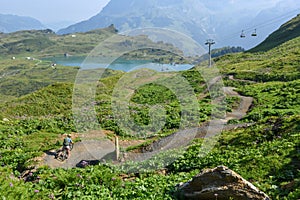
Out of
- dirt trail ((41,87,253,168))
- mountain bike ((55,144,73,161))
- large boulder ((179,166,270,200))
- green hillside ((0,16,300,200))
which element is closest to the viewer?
large boulder ((179,166,270,200))

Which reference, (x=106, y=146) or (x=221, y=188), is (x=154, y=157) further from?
(x=221, y=188)

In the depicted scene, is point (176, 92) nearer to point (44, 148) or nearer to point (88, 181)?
point (44, 148)

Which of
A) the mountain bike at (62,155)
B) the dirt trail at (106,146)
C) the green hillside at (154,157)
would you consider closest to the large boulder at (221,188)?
the green hillside at (154,157)

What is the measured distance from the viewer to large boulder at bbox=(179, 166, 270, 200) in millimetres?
9156

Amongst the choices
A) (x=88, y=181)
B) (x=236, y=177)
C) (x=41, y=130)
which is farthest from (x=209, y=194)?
(x=41, y=130)

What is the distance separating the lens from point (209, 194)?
378 inches

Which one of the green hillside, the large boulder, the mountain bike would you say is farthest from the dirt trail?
the large boulder

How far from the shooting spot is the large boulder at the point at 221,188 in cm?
916

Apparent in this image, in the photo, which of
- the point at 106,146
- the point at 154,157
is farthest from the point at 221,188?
the point at 106,146

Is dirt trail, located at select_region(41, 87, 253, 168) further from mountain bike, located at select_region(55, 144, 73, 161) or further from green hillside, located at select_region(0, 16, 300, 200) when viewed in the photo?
green hillside, located at select_region(0, 16, 300, 200)

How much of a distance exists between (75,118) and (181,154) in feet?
54.4

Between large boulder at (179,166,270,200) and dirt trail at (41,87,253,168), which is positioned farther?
dirt trail at (41,87,253,168)

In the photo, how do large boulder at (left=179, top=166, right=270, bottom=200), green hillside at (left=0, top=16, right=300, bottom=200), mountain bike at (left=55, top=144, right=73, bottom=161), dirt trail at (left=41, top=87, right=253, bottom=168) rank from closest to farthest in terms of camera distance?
large boulder at (left=179, top=166, right=270, bottom=200)
green hillside at (left=0, top=16, right=300, bottom=200)
dirt trail at (left=41, top=87, right=253, bottom=168)
mountain bike at (left=55, top=144, right=73, bottom=161)

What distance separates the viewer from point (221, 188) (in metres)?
9.45
